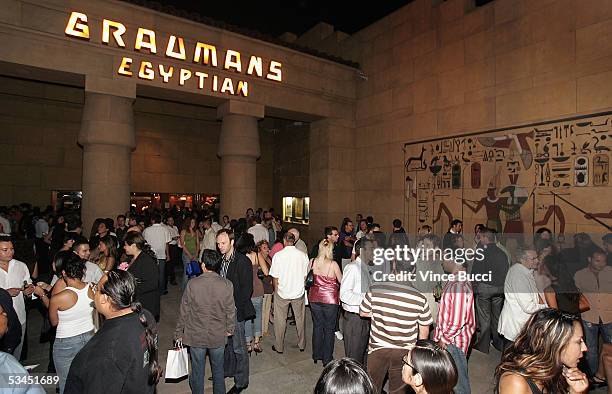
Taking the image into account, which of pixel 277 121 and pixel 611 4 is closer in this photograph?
pixel 611 4

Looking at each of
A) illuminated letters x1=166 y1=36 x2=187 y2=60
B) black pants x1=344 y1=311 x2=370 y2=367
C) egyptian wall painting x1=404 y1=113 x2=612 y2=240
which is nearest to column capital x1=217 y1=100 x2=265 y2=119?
illuminated letters x1=166 y1=36 x2=187 y2=60

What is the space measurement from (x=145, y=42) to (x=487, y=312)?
479 inches

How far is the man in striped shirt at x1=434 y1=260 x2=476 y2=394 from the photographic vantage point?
13.4 feet

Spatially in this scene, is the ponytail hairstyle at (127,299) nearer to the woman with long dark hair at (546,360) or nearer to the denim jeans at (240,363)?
the denim jeans at (240,363)

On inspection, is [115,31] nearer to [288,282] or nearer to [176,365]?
[288,282]

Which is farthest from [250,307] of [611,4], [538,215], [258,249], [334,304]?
[611,4]

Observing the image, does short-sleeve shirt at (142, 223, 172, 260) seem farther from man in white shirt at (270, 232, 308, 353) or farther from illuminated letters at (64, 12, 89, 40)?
illuminated letters at (64, 12, 89, 40)

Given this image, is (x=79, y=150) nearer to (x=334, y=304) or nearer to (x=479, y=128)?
(x=334, y=304)

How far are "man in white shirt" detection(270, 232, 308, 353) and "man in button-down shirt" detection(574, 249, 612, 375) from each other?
13.6 feet

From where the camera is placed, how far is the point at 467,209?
11.8 meters

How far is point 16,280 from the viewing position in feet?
14.4

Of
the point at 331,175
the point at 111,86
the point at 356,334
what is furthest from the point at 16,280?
the point at 331,175

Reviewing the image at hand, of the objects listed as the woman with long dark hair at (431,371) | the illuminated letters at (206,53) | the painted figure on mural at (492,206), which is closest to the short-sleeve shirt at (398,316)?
the woman with long dark hair at (431,371)

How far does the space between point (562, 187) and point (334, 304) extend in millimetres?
7979
